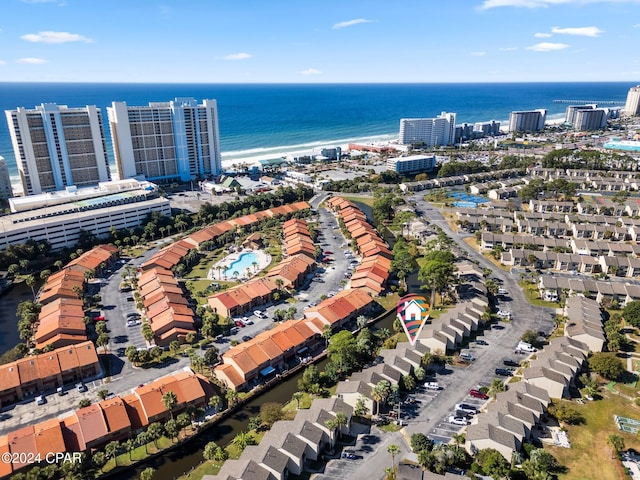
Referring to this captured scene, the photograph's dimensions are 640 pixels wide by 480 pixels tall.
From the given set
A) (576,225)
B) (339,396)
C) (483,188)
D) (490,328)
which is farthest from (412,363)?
(483,188)

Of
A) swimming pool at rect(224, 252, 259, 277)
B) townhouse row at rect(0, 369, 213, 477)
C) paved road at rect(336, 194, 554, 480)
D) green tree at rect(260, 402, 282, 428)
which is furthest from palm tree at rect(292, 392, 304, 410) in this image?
swimming pool at rect(224, 252, 259, 277)

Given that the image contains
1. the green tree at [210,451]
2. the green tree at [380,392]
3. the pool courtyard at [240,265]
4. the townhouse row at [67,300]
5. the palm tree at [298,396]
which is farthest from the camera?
the pool courtyard at [240,265]

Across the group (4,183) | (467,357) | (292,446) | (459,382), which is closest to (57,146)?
(4,183)

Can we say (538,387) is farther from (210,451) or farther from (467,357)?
(210,451)

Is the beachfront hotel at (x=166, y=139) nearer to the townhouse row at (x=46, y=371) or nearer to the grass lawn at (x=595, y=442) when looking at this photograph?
the townhouse row at (x=46, y=371)

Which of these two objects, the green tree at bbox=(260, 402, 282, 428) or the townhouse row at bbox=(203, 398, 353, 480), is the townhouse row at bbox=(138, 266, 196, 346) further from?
the townhouse row at bbox=(203, 398, 353, 480)

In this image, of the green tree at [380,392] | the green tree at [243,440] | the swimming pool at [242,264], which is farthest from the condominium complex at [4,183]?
the green tree at [380,392]
